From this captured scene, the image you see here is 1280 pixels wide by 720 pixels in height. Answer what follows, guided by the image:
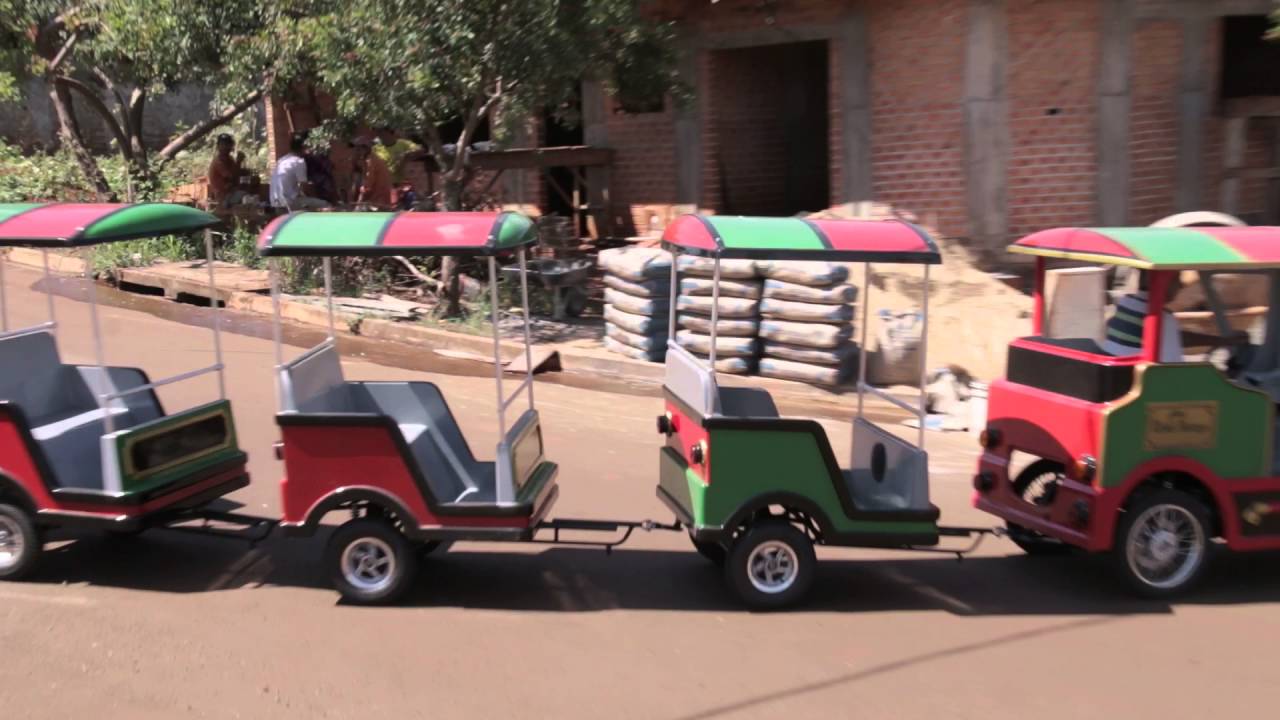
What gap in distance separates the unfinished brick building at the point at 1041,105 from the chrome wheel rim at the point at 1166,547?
22.1 feet

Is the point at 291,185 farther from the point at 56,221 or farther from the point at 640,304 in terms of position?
the point at 56,221

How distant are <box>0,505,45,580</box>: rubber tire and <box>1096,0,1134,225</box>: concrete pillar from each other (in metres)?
10.6

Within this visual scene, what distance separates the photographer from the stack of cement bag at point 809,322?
10328 mm

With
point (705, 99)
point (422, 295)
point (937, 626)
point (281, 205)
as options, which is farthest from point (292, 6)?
point (937, 626)

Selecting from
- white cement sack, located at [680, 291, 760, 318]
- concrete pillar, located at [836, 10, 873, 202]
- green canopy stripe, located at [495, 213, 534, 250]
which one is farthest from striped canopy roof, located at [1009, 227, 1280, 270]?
concrete pillar, located at [836, 10, 873, 202]

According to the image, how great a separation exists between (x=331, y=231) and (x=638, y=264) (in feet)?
19.0

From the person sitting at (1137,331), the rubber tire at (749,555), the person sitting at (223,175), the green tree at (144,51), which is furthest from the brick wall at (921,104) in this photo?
the person sitting at (223,175)

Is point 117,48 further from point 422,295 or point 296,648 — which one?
point 296,648

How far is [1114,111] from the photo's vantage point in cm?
1231

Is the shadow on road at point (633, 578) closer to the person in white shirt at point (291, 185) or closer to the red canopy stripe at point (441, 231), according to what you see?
the red canopy stripe at point (441, 231)

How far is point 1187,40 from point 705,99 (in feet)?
17.9

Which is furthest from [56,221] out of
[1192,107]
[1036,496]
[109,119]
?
[109,119]

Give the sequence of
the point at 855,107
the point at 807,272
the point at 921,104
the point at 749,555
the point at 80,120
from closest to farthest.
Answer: the point at 749,555 → the point at 807,272 → the point at 921,104 → the point at 855,107 → the point at 80,120

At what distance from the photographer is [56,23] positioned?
16531 mm
